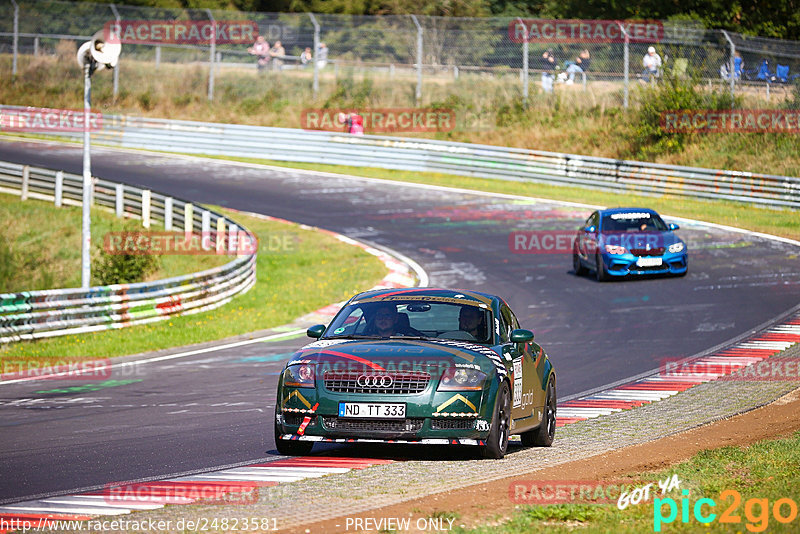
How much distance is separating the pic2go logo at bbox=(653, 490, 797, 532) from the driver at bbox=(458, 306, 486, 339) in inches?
119

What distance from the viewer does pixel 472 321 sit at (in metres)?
9.91

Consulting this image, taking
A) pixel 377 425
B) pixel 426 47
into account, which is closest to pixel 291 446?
pixel 377 425

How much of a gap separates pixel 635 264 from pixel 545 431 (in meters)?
14.4

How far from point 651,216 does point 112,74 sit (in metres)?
31.2

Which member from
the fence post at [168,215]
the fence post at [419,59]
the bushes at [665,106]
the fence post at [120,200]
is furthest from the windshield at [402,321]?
the fence post at [419,59]

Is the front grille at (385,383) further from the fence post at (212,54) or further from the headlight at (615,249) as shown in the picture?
the fence post at (212,54)

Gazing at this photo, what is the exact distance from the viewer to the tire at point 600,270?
24469mm

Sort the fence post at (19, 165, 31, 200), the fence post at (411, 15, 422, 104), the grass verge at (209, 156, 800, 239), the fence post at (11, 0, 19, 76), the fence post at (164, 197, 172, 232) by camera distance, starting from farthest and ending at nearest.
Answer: the fence post at (11, 0, 19, 76), the fence post at (411, 15, 422, 104), the fence post at (19, 165, 31, 200), the grass verge at (209, 156, 800, 239), the fence post at (164, 197, 172, 232)

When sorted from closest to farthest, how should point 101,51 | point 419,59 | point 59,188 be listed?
1. point 101,51
2. point 59,188
3. point 419,59

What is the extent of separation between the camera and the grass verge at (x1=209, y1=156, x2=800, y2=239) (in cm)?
3177

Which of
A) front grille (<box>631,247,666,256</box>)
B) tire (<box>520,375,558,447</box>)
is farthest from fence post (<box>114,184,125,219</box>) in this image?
tire (<box>520,375,558,447</box>)

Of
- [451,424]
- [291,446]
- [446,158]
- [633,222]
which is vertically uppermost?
[451,424]

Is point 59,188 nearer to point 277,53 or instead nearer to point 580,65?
point 277,53

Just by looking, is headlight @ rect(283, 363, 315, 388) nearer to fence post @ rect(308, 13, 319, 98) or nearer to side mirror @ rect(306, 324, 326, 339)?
side mirror @ rect(306, 324, 326, 339)
